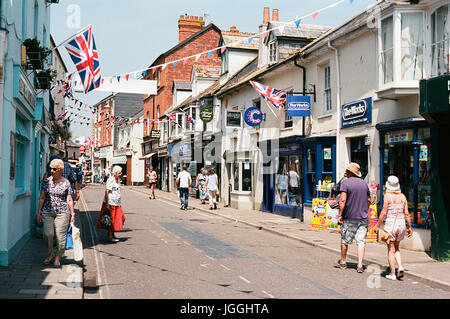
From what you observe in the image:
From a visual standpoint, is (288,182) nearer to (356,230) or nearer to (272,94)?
(272,94)

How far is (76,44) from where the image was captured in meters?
11.9

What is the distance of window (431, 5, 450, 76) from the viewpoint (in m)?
10.6

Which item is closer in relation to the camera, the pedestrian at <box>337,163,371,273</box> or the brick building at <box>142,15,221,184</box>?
the pedestrian at <box>337,163,371,273</box>

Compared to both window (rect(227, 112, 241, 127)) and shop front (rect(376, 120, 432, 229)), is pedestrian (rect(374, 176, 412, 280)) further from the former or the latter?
window (rect(227, 112, 241, 127))

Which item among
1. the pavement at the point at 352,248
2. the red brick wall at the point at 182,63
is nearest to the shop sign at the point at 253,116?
the pavement at the point at 352,248

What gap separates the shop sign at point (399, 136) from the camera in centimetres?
Result: 1143

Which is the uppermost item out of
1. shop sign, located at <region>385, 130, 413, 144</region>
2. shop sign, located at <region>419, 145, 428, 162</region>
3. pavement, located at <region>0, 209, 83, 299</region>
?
shop sign, located at <region>385, 130, 413, 144</region>

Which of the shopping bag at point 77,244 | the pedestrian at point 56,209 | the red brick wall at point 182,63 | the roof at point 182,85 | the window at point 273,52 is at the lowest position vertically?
the shopping bag at point 77,244

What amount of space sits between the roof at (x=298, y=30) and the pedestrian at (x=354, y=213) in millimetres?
12079

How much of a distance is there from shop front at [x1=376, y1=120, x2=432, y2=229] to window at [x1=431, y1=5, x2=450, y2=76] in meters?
1.27

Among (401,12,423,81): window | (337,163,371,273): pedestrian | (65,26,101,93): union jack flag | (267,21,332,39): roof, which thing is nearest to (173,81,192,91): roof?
(267,21,332,39): roof

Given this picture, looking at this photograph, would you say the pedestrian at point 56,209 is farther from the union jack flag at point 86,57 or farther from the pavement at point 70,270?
the union jack flag at point 86,57

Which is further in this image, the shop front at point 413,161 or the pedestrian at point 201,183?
the pedestrian at point 201,183
